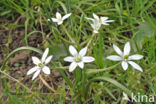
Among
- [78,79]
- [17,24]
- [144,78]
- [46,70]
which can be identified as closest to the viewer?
[46,70]

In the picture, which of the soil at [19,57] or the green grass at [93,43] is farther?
the soil at [19,57]

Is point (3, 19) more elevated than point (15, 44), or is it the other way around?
point (3, 19)

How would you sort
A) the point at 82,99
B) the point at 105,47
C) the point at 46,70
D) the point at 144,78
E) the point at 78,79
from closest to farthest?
the point at 46,70 < the point at 78,79 < the point at 82,99 < the point at 144,78 < the point at 105,47

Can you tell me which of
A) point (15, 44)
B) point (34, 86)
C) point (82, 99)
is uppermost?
point (15, 44)

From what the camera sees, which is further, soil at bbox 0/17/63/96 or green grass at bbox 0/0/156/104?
soil at bbox 0/17/63/96

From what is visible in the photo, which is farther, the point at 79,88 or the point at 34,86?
the point at 34,86

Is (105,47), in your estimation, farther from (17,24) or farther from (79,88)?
(17,24)

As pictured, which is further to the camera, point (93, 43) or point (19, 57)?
point (19, 57)

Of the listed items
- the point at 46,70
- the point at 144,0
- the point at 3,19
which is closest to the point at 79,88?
the point at 46,70
